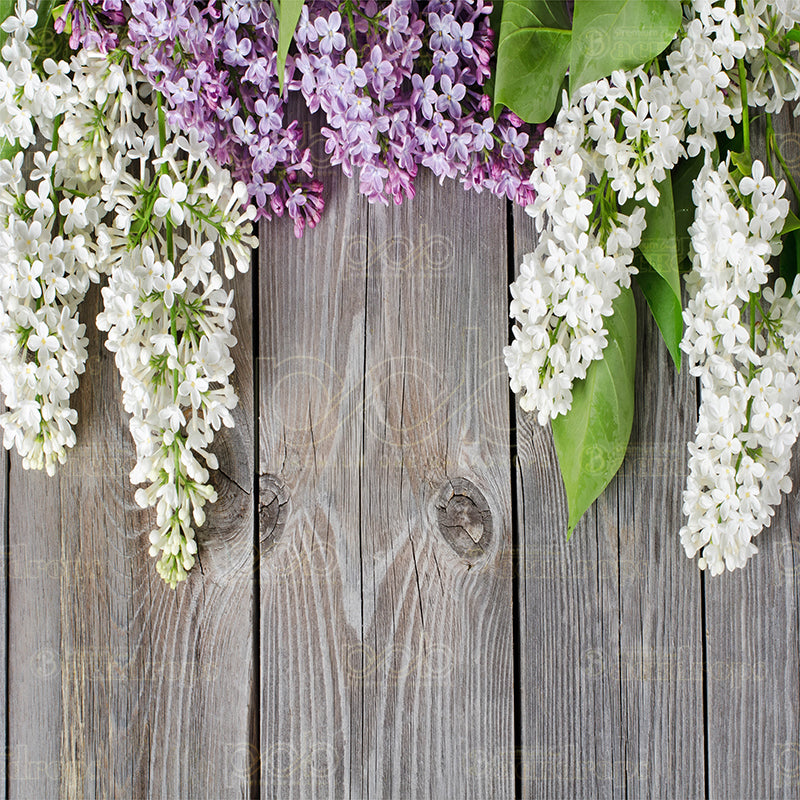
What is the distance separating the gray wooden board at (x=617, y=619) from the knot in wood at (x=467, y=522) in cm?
4

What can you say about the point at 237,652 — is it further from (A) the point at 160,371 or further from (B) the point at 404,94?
(B) the point at 404,94

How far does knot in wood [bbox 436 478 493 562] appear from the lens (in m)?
0.78

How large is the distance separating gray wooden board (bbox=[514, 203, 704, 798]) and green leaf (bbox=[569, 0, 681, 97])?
176 millimetres

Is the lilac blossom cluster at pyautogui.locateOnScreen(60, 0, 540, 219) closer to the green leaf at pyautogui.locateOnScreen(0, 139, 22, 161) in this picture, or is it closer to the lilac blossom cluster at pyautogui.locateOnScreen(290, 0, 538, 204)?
the lilac blossom cluster at pyautogui.locateOnScreen(290, 0, 538, 204)

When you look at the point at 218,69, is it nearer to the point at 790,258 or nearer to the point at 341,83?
the point at 341,83

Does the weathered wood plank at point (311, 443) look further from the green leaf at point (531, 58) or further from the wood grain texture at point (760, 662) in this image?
the wood grain texture at point (760, 662)

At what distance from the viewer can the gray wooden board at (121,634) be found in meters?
0.78

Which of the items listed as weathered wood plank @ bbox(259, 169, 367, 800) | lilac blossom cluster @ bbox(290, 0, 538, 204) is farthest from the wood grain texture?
weathered wood plank @ bbox(259, 169, 367, 800)

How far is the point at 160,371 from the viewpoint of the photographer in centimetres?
71

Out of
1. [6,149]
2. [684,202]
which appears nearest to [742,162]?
[684,202]

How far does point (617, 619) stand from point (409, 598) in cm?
25

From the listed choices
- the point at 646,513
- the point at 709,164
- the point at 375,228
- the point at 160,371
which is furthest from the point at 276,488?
the point at 709,164

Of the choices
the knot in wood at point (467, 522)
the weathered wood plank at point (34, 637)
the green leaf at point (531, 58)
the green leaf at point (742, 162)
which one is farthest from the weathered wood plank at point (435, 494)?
the weathered wood plank at point (34, 637)

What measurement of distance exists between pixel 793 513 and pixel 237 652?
68cm
